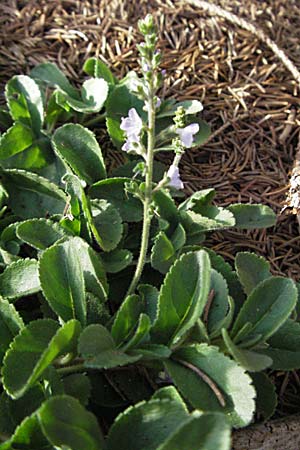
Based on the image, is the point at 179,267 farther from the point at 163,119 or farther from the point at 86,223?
the point at 163,119

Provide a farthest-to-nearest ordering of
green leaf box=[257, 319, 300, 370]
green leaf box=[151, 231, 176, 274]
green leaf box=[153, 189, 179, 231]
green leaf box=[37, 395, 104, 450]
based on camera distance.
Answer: green leaf box=[153, 189, 179, 231], green leaf box=[151, 231, 176, 274], green leaf box=[257, 319, 300, 370], green leaf box=[37, 395, 104, 450]

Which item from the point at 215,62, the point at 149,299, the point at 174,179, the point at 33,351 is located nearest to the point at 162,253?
the point at 149,299

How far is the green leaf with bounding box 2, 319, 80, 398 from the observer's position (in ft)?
4.82

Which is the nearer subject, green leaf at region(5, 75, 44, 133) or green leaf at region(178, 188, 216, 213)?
green leaf at region(178, 188, 216, 213)

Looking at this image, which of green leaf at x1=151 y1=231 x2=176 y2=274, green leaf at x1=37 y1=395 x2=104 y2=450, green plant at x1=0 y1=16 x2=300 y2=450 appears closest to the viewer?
green leaf at x1=37 y1=395 x2=104 y2=450

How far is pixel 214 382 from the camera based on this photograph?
5.11 feet

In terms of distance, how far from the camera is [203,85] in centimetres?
249

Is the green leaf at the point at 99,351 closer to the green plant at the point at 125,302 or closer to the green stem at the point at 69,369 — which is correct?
the green plant at the point at 125,302

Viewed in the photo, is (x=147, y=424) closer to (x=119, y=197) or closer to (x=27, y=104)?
(x=119, y=197)

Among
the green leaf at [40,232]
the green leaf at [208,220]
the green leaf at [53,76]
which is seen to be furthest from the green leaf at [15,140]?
the green leaf at [208,220]

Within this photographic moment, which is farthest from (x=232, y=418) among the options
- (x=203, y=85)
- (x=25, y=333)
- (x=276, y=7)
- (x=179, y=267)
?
Result: (x=276, y=7)

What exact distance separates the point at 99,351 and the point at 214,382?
29cm

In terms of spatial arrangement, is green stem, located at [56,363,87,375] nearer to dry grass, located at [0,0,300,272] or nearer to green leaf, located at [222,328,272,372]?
green leaf, located at [222,328,272,372]

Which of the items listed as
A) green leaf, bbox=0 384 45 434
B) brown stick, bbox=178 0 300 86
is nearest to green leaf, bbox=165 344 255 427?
green leaf, bbox=0 384 45 434
